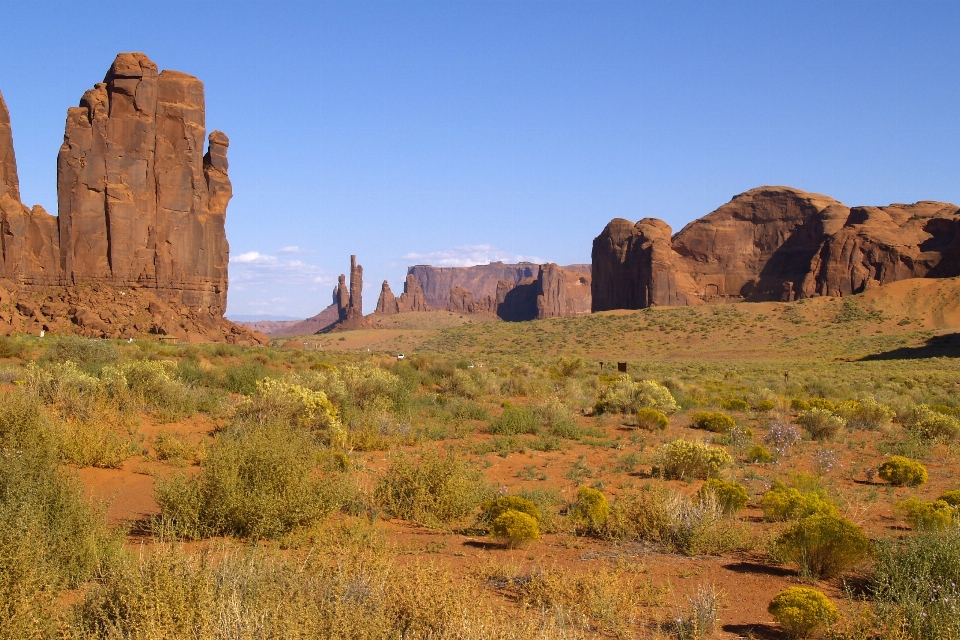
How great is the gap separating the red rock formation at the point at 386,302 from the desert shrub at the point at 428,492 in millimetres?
140517

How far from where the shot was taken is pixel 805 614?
16.5 ft

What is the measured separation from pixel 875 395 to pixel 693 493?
52.8ft

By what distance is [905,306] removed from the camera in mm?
63344

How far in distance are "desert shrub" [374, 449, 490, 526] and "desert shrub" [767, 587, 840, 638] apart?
3.90m

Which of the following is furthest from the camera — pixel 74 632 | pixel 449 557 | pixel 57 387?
pixel 57 387

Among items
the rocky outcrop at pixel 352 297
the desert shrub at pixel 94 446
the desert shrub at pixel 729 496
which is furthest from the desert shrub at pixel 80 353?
the rocky outcrop at pixel 352 297

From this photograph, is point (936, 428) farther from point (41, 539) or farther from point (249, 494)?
point (41, 539)

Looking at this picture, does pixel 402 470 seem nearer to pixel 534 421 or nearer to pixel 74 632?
pixel 74 632

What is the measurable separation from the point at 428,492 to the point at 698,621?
4.18 m

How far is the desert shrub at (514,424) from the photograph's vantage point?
50.0 feet

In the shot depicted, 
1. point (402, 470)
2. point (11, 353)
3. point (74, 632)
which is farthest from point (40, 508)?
point (11, 353)

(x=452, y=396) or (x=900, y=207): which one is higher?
(x=900, y=207)

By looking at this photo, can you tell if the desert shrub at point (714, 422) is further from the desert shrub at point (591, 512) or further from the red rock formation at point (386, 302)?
the red rock formation at point (386, 302)

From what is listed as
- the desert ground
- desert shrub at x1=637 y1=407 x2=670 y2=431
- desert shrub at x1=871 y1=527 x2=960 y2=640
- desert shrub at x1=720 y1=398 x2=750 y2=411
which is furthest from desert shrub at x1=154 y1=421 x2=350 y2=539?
desert shrub at x1=720 y1=398 x2=750 y2=411
